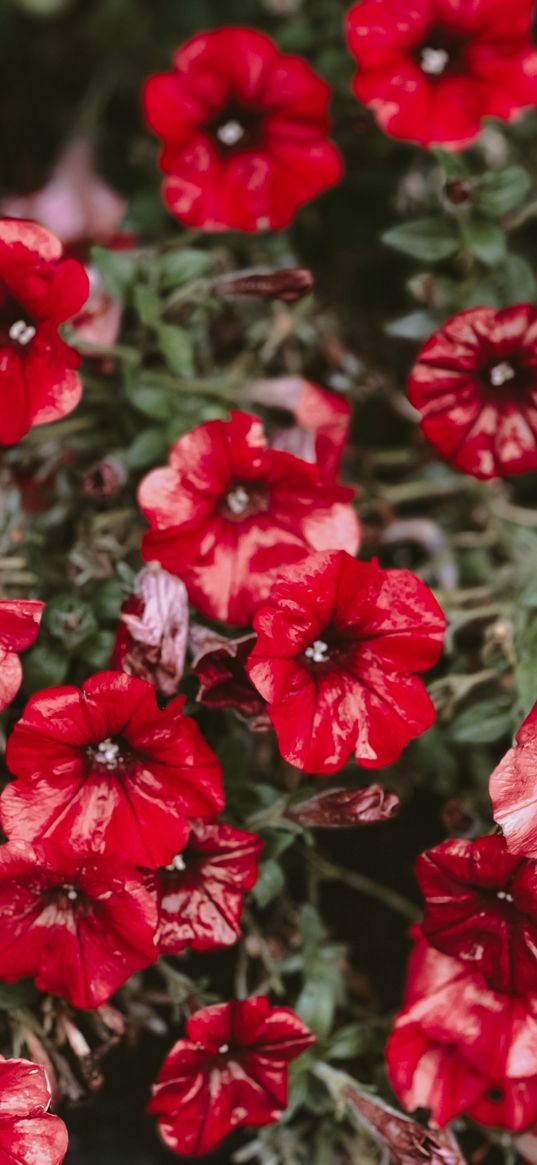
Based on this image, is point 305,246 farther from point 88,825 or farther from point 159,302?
point 88,825

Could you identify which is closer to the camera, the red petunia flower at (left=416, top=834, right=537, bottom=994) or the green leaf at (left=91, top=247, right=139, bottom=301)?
the red petunia flower at (left=416, top=834, right=537, bottom=994)

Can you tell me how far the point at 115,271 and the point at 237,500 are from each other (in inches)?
10.9

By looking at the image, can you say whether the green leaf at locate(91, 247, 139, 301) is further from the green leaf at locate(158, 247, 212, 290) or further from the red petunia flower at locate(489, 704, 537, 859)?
the red petunia flower at locate(489, 704, 537, 859)

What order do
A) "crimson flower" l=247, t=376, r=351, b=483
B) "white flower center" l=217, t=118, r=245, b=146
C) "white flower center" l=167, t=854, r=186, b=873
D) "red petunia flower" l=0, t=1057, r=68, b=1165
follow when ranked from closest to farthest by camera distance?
1. "red petunia flower" l=0, t=1057, r=68, b=1165
2. "white flower center" l=167, t=854, r=186, b=873
3. "crimson flower" l=247, t=376, r=351, b=483
4. "white flower center" l=217, t=118, r=245, b=146

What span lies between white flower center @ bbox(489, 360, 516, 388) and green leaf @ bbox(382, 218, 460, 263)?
0.18 metres

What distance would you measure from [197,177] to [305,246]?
361 mm

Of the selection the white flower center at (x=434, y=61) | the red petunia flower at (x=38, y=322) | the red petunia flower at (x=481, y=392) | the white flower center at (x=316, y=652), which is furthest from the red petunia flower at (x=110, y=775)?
the white flower center at (x=434, y=61)

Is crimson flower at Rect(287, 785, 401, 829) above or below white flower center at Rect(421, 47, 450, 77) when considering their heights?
below

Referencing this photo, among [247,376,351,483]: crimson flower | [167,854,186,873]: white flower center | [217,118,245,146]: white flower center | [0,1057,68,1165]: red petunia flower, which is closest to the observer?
[0,1057,68,1165]: red petunia flower

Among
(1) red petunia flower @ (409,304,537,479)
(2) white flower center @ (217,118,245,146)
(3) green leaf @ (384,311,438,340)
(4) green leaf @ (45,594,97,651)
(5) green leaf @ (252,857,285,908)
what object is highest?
(2) white flower center @ (217,118,245,146)

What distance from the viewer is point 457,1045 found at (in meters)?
0.91

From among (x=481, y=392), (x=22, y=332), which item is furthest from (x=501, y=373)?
(x=22, y=332)

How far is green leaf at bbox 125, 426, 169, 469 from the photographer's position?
1.05 m

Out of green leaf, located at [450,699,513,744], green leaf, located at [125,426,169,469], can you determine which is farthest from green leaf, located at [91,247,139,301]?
green leaf, located at [450,699,513,744]
